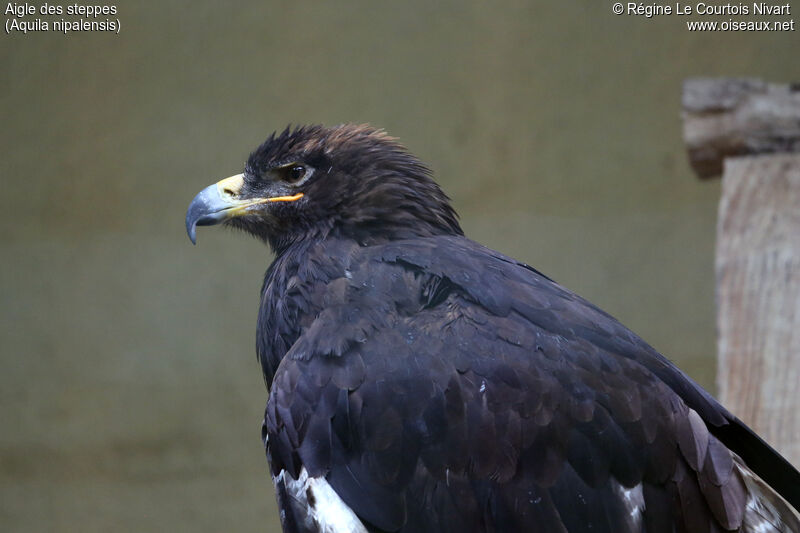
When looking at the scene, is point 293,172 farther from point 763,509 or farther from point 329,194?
point 763,509

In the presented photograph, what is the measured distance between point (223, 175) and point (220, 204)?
2.88 m

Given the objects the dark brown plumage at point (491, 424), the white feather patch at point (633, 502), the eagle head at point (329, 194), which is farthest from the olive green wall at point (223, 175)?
the white feather patch at point (633, 502)

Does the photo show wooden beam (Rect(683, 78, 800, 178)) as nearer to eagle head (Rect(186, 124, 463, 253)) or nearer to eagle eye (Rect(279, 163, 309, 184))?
eagle head (Rect(186, 124, 463, 253))

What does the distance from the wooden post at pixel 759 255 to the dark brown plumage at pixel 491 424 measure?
19.0 inches

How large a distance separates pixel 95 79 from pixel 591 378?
4.02m

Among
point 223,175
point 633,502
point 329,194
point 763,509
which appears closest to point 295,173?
point 329,194

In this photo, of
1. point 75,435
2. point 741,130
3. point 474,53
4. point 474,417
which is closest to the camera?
point 474,417

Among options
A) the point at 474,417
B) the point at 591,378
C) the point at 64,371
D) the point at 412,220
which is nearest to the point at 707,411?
the point at 591,378

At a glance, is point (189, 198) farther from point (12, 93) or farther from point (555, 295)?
point (555, 295)

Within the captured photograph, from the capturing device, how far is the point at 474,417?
2076 millimetres

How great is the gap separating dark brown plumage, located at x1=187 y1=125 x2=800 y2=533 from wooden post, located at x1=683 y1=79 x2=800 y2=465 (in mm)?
483

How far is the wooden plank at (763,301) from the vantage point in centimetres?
269

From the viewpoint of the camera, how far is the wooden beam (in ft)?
9.45

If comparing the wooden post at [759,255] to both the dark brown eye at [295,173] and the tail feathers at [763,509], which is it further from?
the dark brown eye at [295,173]
